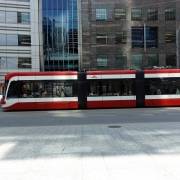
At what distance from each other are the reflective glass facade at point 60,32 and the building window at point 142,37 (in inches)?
375

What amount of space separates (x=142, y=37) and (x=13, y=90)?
25.0 m

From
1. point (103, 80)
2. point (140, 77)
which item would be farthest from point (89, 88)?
point (140, 77)

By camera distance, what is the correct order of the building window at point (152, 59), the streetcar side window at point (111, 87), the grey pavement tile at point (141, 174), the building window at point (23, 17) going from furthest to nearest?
the building window at point (23, 17) → the building window at point (152, 59) → the streetcar side window at point (111, 87) → the grey pavement tile at point (141, 174)

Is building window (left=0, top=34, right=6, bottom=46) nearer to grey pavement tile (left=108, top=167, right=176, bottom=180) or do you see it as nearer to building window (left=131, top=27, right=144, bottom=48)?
building window (left=131, top=27, right=144, bottom=48)

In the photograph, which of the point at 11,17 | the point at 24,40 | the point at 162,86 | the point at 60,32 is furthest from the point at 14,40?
the point at 162,86

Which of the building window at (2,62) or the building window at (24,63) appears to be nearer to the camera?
the building window at (2,62)

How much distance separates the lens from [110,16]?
3472 cm

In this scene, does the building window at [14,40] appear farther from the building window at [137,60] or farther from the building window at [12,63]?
the building window at [137,60]

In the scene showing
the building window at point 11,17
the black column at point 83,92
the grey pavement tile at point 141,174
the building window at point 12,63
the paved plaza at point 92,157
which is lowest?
the paved plaza at point 92,157

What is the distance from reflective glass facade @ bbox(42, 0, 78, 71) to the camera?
35250mm

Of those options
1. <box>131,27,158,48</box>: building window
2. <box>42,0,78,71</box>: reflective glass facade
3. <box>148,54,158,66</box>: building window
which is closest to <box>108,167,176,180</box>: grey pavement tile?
<box>42,0,78,71</box>: reflective glass facade

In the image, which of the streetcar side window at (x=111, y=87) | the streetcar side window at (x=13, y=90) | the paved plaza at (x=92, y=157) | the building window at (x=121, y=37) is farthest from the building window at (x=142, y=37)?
the paved plaza at (x=92, y=157)

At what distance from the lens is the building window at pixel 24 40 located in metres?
35.2

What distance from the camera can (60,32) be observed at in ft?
116
